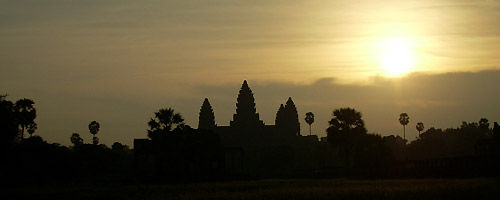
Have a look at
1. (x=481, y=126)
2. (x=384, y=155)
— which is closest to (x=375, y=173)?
(x=384, y=155)

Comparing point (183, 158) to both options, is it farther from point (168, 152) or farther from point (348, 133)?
point (348, 133)

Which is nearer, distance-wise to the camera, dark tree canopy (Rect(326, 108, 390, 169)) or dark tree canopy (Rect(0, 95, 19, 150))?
dark tree canopy (Rect(0, 95, 19, 150))

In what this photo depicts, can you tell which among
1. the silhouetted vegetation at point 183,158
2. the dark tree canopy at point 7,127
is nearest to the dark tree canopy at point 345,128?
the silhouetted vegetation at point 183,158

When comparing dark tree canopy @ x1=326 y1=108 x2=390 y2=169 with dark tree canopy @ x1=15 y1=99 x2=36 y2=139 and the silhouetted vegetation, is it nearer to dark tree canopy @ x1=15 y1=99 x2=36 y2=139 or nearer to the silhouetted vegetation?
the silhouetted vegetation

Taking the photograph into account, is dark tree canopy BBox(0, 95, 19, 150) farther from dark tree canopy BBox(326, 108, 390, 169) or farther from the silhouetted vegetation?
dark tree canopy BBox(326, 108, 390, 169)

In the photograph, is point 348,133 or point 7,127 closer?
point 7,127

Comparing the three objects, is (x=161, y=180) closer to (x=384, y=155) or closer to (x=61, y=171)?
(x=61, y=171)

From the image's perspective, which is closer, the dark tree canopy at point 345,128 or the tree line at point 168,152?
the tree line at point 168,152

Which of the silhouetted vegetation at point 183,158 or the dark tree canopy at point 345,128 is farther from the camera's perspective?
the dark tree canopy at point 345,128

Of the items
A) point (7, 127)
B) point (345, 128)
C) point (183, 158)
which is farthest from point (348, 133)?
point (7, 127)

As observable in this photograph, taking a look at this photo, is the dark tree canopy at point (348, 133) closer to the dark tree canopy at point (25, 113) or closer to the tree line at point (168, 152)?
the tree line at point (168, 152)

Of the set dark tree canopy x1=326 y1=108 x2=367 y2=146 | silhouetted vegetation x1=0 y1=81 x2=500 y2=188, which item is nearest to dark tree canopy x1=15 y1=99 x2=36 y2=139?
silhouetted vegetation x1=0 y1=81 x2=500 y2=188

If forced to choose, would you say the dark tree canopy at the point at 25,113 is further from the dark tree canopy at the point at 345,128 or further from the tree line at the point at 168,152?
the dark tree canopy at the point at 345,128

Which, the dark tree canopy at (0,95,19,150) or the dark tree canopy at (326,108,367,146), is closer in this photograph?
the dark tree canopy at (0,95,19,150)
